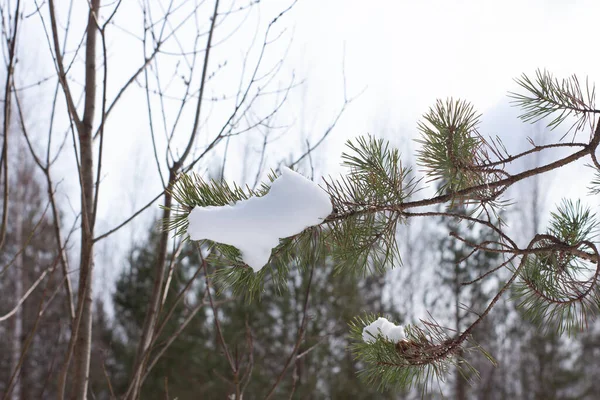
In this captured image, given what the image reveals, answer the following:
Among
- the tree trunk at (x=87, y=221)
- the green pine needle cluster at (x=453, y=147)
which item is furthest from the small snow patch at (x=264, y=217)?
the tree trunk at (x=87, y=221)

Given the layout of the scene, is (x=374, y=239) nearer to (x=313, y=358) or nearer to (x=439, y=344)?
(x=439, y=344)

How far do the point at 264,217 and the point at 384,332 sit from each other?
1.60 feet

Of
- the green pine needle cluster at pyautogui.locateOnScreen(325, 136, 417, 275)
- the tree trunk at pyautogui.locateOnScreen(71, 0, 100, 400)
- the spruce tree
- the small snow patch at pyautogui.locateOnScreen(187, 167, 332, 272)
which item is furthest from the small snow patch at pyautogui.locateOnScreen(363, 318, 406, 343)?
the tree trunk at pyautogui.locateOnScreen(71, 0, 100, 400)

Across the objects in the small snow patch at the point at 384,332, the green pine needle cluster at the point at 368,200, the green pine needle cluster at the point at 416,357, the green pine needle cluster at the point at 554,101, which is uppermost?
the green pine needle cluster at the point at 554,101

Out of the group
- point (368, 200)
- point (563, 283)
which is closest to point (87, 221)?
point (368, 200)

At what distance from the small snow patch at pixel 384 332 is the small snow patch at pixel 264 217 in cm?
40

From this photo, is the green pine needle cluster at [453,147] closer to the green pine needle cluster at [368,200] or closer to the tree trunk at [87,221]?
the green pine needle cluster at [368,200]

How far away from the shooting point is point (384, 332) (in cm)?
117

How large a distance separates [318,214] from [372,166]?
0.18 meters

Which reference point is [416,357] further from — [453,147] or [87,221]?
[87,221]

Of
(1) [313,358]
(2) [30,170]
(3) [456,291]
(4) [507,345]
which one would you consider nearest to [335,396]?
(1) [313,358]

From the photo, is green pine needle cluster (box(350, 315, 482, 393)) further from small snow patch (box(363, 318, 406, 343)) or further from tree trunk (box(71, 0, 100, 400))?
tree trunk (box(71, 0, 100, 400))

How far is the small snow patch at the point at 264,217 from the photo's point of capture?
83cm

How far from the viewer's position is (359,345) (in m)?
1.17
